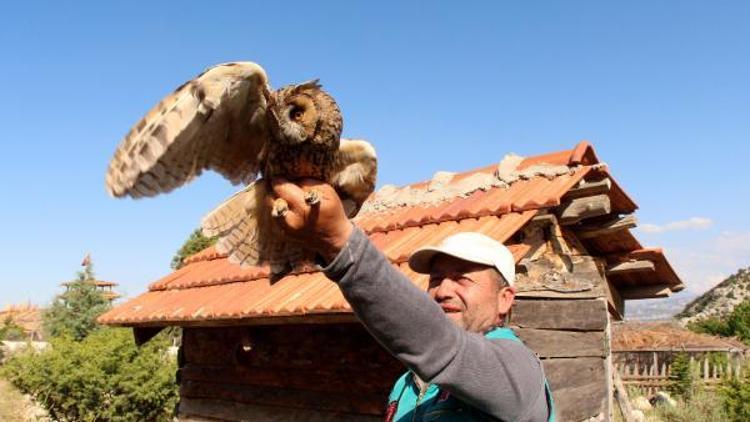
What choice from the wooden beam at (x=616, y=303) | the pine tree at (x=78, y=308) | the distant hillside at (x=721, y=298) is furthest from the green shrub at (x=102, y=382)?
the distant hillside at (x=721, y=298)

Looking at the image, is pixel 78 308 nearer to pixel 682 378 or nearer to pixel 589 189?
pixel 682 378

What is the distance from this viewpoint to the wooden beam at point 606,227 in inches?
216

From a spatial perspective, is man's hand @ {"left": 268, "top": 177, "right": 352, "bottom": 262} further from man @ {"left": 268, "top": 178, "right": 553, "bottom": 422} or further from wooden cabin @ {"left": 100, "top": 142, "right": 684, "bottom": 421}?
wooden cabin @ {"left": 100, "top": 142, "right": 684, "bottom": 421}

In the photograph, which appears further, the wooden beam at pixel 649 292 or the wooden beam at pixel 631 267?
the wooden beam at pixel 649 292

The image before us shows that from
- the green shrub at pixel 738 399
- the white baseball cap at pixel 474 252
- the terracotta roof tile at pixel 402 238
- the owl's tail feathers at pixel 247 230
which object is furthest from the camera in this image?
the green shrub at pixel 738 399

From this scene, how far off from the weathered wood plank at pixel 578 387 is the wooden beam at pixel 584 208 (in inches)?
46.3

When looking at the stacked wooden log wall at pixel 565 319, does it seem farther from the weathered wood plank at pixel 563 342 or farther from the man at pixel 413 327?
the man at pixel 413 327

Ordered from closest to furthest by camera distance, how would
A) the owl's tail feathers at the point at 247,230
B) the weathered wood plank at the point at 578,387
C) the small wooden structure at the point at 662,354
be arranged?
the owl's tail feathers at the point at 247,230 < the weathered wood plank at the point at 578,387 < the small wooden structure at the point at 662,354

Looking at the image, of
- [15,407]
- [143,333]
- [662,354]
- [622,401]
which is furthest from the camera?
[662,354]

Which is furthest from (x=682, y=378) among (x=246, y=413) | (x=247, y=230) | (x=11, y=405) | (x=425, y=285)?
(x=247, y=230)

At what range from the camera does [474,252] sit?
1943 millimetres

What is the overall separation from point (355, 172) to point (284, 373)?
4.01 meters

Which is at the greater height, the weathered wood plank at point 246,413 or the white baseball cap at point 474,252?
the white baseball cap at point 474,252

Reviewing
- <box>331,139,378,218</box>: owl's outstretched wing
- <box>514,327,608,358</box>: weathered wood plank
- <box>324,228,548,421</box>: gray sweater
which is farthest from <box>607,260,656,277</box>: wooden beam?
<box>324,228,548,421</box>: gray sweater
